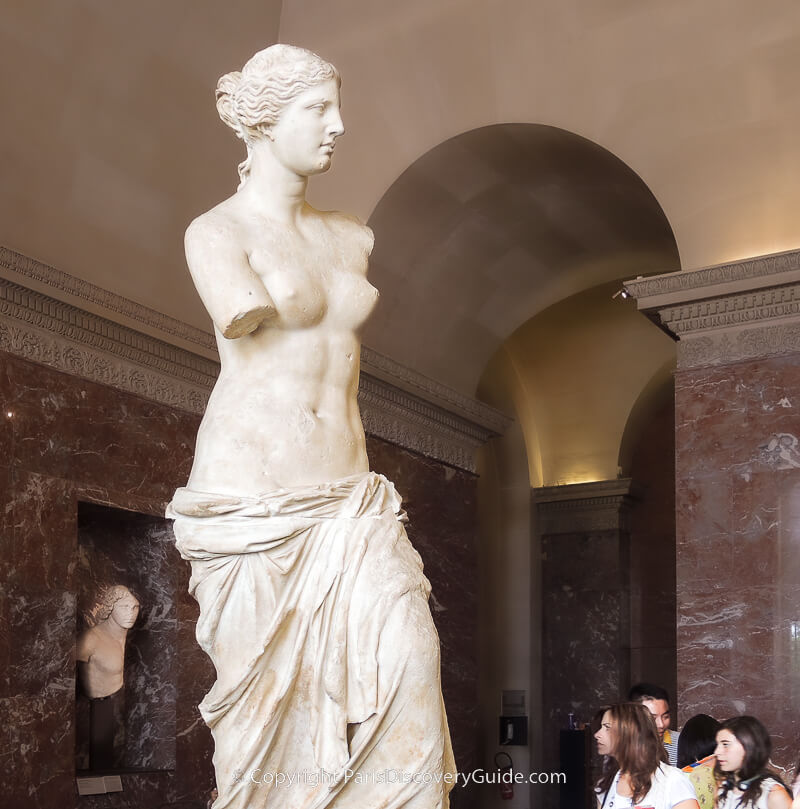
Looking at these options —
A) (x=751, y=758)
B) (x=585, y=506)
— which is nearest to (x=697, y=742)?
(x=751, y=758)

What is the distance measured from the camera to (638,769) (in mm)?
4684

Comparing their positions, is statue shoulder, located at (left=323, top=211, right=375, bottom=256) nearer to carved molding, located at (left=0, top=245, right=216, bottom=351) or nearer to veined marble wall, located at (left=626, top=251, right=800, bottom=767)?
carved molding, located at (left=0, top=245, right=216, bottom=351)

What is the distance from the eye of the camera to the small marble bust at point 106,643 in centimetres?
847

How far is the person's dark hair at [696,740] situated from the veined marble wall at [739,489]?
5.80 ft

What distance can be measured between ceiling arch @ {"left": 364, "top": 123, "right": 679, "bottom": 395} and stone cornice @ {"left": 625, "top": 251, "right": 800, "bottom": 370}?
171 cm

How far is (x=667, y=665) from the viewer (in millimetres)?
15469

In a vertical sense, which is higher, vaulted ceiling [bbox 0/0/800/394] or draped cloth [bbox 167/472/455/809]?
vaulted ceiling [bbox 0/0/800/394]

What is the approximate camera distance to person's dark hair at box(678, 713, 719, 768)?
5.99m

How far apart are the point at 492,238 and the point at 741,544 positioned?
4353 mm

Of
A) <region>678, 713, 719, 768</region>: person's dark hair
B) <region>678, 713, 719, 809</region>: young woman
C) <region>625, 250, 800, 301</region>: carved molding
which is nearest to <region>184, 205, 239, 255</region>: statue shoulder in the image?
<region>678, 713, 719, 809</region>: young woman

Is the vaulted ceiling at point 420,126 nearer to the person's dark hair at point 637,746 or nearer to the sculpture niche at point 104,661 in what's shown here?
the sculpture niche at point 104,661

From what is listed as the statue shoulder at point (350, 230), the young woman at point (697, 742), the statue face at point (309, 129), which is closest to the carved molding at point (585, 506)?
the young woman at point (697, 742)

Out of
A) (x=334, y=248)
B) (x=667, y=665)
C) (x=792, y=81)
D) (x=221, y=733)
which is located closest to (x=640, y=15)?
(x=792, y=81)

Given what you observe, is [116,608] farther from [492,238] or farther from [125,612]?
[492,238]
